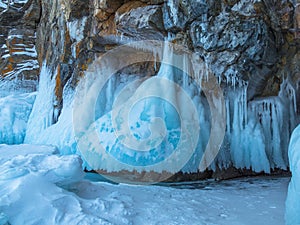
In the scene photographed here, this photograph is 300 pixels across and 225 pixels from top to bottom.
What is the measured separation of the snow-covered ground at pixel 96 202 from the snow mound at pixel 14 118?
24.5ft

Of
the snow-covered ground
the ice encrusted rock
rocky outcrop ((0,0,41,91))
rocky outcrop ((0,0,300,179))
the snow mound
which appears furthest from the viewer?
rocky outcrop ((0,0,41,91))

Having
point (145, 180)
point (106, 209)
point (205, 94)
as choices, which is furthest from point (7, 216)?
point (205, 94)

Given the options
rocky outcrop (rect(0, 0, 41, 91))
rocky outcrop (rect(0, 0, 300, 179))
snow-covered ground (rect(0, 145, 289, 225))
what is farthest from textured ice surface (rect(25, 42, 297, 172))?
rocky outcrop (rect(0, 0, 41, 91))

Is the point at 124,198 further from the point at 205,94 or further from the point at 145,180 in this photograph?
the point at 205,94

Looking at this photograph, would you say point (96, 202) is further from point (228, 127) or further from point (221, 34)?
point (221, 34)

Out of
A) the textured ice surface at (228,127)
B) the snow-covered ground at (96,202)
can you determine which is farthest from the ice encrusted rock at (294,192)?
the textured ice surface at (228,127)

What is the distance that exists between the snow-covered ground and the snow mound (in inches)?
294

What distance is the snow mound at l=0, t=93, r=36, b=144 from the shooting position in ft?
33.8

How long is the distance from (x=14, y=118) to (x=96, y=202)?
885cm

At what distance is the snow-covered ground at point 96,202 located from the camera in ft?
8.64

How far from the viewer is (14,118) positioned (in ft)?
35.1

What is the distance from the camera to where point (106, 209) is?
3041mm

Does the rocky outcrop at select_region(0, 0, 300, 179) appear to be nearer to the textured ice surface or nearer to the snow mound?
the textured ice surface

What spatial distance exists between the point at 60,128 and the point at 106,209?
579cm
